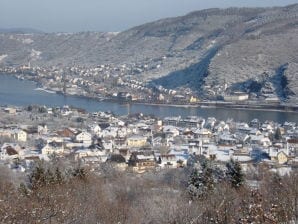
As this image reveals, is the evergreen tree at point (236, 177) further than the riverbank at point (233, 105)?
No

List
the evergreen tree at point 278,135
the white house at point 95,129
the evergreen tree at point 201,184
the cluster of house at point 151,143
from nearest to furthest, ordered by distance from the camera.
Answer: the evergreen tree at point 201,184 → the cluster of house at point 151,143 → the evergreen tree at point 278,135 → the white house at point 95,129

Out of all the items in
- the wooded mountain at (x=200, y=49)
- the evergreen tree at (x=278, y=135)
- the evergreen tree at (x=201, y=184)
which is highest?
the wooded mountain at (x=200, y=49)

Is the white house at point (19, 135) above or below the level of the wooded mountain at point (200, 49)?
below

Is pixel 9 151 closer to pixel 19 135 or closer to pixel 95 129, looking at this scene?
pixel 19 135

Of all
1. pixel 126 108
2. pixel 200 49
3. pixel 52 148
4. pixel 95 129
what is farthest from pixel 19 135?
pixel 200 49

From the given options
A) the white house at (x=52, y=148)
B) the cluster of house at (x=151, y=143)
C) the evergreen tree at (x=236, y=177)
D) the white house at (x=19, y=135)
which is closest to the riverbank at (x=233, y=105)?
the cluster of house at (x=151, y=143)

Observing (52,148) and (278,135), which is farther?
(278,135)

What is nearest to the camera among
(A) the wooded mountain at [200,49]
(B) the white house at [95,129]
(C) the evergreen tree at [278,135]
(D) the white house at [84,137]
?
(D) the white house at [84,137]

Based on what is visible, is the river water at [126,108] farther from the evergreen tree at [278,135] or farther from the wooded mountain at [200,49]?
the evergreen tree at [278,135]
